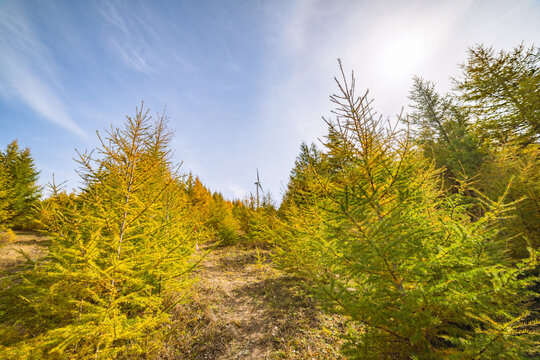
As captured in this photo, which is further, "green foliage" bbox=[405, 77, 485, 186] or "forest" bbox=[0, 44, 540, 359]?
"green foliage" bbox=[405, 77, 485, 186]

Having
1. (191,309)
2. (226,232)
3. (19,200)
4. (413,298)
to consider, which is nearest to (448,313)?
(413,298)

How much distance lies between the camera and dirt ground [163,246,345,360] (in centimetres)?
447

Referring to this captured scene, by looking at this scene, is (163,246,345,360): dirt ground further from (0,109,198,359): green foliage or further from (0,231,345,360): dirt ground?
(0,109,198,359): green foliage

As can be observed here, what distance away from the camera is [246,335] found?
5156 millimetres

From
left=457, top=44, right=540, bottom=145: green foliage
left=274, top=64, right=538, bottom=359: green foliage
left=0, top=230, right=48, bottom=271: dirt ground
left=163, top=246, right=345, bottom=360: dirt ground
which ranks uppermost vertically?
left=457, top=44, right=540, bottom=145: green foliage

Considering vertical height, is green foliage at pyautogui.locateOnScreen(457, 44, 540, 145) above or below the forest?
above

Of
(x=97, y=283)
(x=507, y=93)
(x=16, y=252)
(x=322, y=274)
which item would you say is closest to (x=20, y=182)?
(x=16, y=252)

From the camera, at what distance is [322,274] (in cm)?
363

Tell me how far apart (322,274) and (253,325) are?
3661 mm

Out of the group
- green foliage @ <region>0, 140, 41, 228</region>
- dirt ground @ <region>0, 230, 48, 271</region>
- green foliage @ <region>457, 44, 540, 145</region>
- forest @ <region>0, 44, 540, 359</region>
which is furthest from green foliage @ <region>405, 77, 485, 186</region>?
green foliage @ <region>0, 140, 41, 228</region>

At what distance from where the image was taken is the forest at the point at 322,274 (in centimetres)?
229

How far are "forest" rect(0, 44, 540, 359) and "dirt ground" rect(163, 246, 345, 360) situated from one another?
47 millimetres

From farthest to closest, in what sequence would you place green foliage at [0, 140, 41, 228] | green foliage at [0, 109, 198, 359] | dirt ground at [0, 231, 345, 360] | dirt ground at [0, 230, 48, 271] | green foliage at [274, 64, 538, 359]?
green foliage at [0, 140, 41, 228]
dirt ground at [0, 230, 48, 271]
dirt ground at [0, 231, 345, 360]
green foliage at [0, 109, 198, 359]
green foliage at [274, 64, 538, 359]

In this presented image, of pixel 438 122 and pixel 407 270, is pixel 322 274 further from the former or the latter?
pixel 438 122
